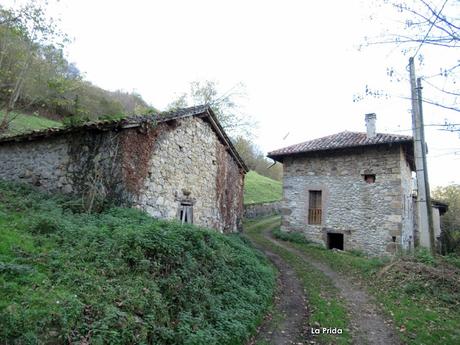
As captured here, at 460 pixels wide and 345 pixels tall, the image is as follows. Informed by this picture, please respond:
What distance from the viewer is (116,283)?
4.27 metres

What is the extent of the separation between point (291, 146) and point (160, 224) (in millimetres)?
11583

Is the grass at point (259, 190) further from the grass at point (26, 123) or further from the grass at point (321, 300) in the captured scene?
the grass at point (26, 123)

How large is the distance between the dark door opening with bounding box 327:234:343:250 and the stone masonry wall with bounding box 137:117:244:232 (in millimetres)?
4719

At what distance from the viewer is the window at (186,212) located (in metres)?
9.59

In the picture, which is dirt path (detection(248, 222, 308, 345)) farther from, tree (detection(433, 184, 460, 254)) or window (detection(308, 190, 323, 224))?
tree (detection(433, 184, 460, 254))

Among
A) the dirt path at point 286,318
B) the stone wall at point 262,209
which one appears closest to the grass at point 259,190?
the stone wall at point 262,209

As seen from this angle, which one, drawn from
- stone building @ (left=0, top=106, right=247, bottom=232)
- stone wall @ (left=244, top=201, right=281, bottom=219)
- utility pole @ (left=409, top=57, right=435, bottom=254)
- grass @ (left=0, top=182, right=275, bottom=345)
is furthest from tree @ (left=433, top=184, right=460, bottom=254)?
grass @ (left=0, top=182, right=275, bottom=345)

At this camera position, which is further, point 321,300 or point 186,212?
point 186,212

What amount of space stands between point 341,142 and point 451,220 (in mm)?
12823

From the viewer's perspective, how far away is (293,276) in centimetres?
915

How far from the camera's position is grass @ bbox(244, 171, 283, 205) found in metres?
26.7

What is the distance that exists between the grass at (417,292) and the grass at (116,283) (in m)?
2.84

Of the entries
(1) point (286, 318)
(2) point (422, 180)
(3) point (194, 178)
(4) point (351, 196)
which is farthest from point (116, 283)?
(4) point (351, 196)

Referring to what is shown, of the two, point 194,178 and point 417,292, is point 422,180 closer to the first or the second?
point 417,292
